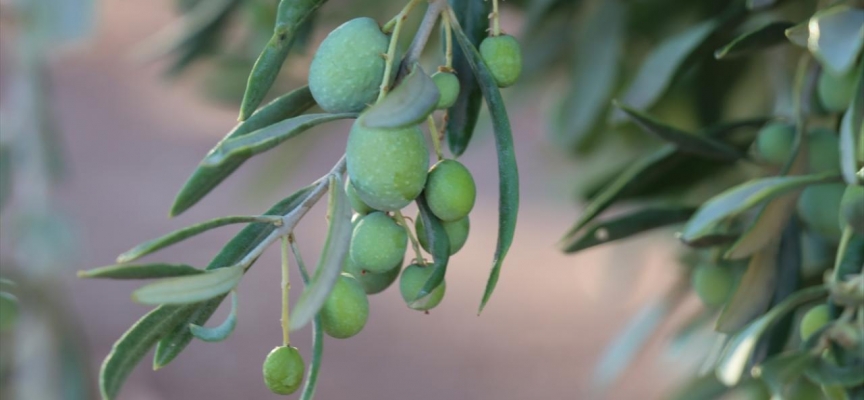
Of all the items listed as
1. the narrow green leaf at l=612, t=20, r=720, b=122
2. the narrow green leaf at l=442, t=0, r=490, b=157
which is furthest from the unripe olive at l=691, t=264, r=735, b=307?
the narrow green leaf at l=442, t=0, r=490, b=157

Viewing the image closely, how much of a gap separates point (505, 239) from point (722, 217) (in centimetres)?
Result: 14

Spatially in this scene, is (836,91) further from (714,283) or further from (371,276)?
(371,276)

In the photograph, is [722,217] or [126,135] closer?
[722,217]

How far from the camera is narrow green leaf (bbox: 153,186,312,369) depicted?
1.28ft

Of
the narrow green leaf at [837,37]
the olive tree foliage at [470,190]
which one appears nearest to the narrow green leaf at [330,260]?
the olive tree foliage at [470,190]

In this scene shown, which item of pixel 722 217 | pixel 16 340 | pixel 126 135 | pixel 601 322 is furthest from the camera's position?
pixel 126 135

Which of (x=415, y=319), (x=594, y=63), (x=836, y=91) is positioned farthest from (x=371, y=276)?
(x=415, y=319)

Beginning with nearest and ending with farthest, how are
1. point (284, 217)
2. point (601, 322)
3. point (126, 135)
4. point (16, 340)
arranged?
1. point (284, 217)
2. point (16, 340)
3. point (601, 322)
4. point (126, 135)

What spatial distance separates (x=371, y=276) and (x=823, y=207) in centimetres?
29

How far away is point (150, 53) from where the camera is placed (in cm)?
96

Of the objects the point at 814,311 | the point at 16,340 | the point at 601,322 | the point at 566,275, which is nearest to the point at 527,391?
the point at 601,322

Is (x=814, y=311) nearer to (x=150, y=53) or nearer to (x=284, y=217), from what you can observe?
(x=284, y=217)

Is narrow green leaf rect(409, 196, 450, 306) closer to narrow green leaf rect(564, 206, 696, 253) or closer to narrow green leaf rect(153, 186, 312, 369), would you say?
narrow green leaf rect(153, 186, 312, 369)

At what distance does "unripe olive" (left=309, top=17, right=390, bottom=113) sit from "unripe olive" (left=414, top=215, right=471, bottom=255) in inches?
2.3
